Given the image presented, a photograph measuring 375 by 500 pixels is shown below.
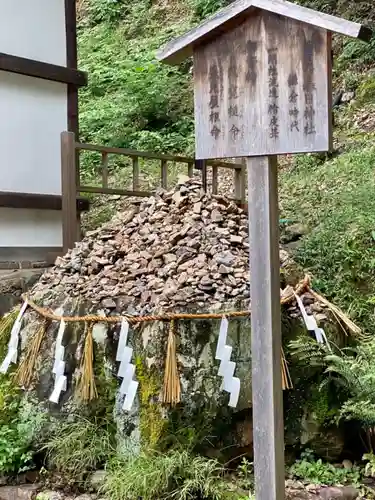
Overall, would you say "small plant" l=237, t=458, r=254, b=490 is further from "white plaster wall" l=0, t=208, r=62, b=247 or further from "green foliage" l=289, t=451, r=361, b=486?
"white plaster wall" l=0, t=208, r=62, b=247

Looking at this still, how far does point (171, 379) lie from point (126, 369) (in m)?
0.36

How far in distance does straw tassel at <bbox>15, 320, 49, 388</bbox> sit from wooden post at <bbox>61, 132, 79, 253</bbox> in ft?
5.67

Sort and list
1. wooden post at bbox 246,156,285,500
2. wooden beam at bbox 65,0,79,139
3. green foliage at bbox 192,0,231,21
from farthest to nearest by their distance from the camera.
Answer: green foliage at bbox 192,0,231,21 → wooden beam at bbox 65,0,79,139 → wooden post at bbox 246,156,285,500

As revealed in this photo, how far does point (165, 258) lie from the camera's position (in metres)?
5.20

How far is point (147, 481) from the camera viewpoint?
4.16m

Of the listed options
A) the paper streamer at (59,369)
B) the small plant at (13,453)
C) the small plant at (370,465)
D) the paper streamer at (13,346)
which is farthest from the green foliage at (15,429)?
the small plant at (370,465)

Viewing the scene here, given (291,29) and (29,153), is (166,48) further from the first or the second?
(29,153)

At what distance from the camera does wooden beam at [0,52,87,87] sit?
263 inches

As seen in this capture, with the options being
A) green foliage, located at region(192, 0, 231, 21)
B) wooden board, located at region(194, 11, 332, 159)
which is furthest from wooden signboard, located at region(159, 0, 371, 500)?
green foliage, located at region(192, 0, 231, 21)

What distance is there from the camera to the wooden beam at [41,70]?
21.9 ft

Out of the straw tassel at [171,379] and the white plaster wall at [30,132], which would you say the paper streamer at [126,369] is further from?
the white plaster wall at [30,132]

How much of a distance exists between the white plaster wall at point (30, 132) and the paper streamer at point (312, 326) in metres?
3.48

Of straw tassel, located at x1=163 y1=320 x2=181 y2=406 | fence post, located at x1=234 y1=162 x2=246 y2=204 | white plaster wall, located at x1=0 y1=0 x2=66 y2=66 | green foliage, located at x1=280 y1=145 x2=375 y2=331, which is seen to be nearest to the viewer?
straw tassel, located at x1=163 y1=320 x2=181 y2=406

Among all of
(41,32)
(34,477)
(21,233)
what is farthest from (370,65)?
(34,477)
